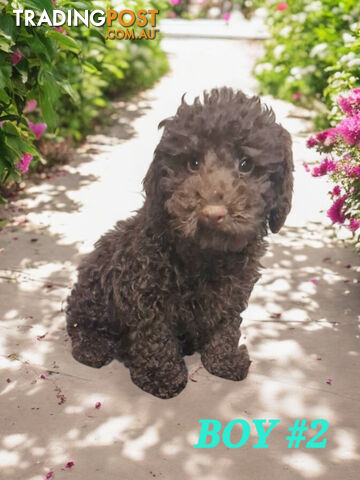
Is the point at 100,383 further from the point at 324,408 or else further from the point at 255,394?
the point at 324,408

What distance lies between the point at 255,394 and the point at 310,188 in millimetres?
4547

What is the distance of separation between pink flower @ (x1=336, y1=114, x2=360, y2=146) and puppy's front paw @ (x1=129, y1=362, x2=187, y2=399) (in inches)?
78.3

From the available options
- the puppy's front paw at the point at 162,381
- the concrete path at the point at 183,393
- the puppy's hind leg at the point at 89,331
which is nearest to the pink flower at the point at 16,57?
the puppy's hind leg at the point at 89,331

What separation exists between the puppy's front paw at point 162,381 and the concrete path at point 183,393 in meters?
0.05

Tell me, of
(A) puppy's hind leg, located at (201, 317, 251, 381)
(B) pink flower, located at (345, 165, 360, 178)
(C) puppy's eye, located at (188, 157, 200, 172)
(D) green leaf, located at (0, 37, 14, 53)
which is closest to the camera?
(C) puppy's eye, located at (188, 157, 200, 172)

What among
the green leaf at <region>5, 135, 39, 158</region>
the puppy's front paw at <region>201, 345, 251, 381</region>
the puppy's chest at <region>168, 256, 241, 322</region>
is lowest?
the puppy's front paw at <region>201, 345, 251, 381</region>

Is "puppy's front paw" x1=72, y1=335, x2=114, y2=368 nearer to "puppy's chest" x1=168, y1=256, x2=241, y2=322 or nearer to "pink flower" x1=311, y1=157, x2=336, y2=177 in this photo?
"puppy's chest" x1=168, y1=256, x2=241, y2=322

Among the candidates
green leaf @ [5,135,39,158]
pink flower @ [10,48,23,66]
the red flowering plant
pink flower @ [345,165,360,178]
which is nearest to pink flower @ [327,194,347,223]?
the red flowering plant

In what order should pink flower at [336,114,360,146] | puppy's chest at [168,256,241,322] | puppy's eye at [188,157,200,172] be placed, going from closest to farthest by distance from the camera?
1. puppy's eye at [188,157,200,172]
2. puppy's chest at [168,256,241,322]
3. pink flower at [336,114,360,146]

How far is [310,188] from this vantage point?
7883 mm

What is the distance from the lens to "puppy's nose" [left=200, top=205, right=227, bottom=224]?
2.95 metres

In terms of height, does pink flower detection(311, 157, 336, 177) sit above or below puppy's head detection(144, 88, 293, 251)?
below

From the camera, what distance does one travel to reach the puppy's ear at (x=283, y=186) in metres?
3.25

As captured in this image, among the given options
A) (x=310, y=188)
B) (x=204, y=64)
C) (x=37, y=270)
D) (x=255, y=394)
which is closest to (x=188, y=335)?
(x=255, y=394)
